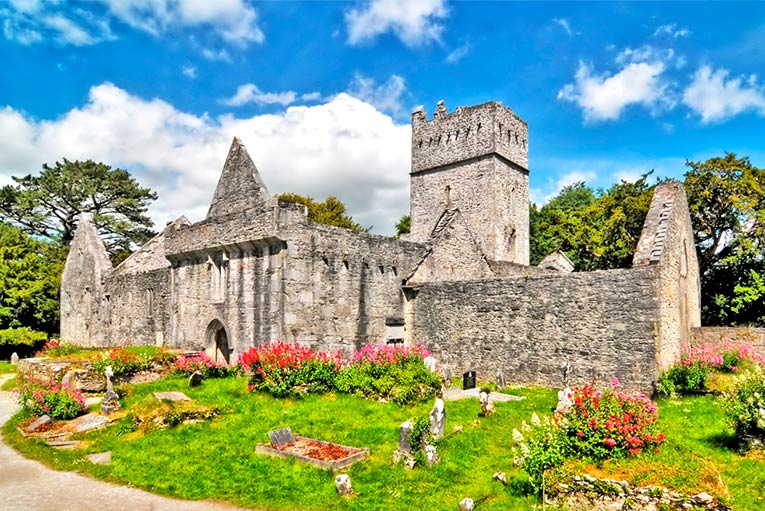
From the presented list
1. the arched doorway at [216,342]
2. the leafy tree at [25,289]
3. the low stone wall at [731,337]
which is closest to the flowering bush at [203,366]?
the arched doorway at [216,342]

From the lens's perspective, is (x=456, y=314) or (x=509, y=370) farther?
(x=456, y=314)

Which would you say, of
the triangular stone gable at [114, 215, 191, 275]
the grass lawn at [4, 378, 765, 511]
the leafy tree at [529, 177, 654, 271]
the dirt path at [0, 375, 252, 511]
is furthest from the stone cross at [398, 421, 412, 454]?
the leafy tree at [529, 177, 654, 271]

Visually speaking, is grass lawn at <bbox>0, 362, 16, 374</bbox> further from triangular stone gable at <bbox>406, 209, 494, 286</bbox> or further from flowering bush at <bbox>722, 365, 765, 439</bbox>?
flowering bush at <bbox>722, 365, 765, 439</bbox>

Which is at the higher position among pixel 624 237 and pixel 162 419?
pixel 624 237

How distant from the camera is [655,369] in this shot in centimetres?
1555

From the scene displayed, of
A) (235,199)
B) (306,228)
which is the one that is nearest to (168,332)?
(235,199)

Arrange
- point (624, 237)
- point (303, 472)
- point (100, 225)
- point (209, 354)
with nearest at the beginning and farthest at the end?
point (303, 472) < point (209, 354) < point (624, 237) < point (100, 225)

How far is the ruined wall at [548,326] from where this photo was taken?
15.9 meters

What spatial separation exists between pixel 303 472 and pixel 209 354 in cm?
1166

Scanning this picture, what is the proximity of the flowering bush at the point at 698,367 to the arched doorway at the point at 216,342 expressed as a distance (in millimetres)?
14138

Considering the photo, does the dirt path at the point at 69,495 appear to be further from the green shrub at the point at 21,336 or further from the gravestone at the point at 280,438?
the green shrub at the point at 21,336

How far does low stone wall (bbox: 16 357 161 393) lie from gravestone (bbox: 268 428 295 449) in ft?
30.8

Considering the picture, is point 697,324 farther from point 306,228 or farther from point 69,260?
point 69,260

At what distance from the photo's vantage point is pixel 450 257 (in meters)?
24.1
